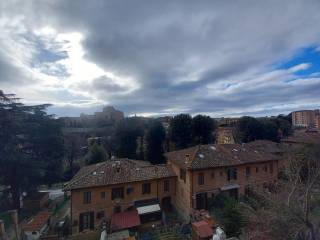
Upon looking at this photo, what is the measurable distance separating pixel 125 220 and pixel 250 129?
36271mm

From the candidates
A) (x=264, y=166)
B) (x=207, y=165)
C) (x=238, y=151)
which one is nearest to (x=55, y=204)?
(x=207, y=165)

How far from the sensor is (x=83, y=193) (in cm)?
2027

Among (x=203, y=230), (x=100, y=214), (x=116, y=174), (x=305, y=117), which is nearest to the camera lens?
(x=203, y=230)

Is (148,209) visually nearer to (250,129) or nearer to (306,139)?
(250,129)

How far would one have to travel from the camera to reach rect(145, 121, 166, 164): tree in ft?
124

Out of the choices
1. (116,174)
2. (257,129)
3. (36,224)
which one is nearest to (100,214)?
(116,174)

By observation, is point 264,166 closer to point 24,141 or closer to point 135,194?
point 135,194

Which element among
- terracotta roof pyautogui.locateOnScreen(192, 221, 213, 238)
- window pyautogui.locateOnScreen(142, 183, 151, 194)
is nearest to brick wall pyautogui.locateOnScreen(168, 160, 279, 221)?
window pyautogui.locateOnScreen(142, 183, 151, 194)

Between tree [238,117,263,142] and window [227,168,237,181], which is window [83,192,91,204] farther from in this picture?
tree [238,117,263,142]

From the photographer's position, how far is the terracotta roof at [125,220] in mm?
19047

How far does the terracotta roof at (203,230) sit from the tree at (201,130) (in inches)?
909

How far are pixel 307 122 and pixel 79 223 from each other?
127048mm

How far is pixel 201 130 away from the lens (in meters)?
38.6

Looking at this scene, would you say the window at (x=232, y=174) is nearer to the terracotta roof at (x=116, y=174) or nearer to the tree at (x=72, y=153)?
the terracotta roof at (x=116, y=174)
